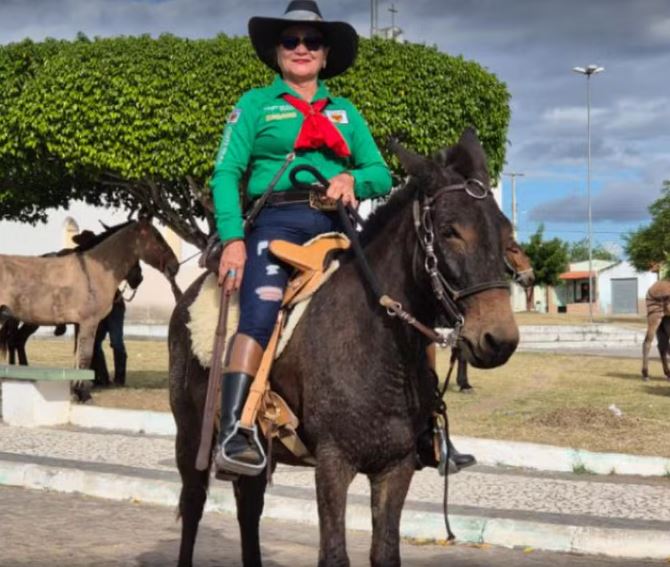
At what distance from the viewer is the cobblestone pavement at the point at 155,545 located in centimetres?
680

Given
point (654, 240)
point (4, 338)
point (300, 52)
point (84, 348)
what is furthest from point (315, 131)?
point (654, 240)

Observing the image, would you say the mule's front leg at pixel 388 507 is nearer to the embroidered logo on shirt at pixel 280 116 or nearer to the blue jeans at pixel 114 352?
the embroidered logo on shirt at pixel 280 116

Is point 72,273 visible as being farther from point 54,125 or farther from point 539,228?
point 539,228

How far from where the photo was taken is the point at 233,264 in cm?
470

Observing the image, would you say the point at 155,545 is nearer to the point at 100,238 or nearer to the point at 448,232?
the point at 448,232

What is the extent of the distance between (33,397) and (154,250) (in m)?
2.82

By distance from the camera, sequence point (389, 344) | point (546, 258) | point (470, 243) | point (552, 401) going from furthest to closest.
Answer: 1. point (546, 258)
2. point (552, 401)
3. point (389, 344)
4. point (470, 243)

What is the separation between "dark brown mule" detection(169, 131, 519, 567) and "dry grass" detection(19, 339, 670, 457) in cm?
747

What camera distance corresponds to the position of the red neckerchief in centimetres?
486

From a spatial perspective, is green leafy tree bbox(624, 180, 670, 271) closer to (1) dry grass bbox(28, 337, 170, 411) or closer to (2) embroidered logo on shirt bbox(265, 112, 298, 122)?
(1) dry grass bbox(28, 337, 170, 411)

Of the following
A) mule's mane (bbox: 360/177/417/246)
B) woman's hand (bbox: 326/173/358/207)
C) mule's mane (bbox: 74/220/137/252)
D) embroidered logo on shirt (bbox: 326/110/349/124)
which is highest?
mule's mane (bbox: 74/220/137/252)

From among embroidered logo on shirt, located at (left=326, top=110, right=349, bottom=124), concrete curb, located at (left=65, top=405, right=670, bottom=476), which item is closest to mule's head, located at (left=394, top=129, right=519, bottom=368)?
embroidered logo on shirt, located at (left=326, top=110, right=349, bottom=124)

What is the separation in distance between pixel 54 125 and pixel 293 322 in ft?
37.5

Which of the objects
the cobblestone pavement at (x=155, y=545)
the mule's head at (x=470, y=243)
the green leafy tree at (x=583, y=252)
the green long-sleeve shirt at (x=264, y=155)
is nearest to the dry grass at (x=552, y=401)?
the cobblestone pavement at (x=155, y=545)
